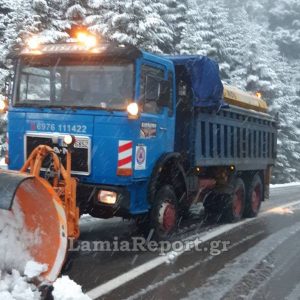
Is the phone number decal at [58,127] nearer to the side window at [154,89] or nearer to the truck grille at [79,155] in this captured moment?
the truck grille at [79,155]

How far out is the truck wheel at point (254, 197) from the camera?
1146 centimetres

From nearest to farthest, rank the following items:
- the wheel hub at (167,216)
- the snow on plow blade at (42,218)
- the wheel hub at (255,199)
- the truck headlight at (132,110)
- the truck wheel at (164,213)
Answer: the snow on plow blade at (42,218) < the truck headlight at (132,110) < the truck wheel at (164,213) < the wheel hub at (167,216) < the wheel hub at (255,199)

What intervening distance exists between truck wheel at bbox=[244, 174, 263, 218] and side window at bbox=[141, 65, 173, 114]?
4.47m

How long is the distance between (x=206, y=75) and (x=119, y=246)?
3.02 meters

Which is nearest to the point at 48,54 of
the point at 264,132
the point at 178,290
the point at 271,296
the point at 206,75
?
the point at 206,75

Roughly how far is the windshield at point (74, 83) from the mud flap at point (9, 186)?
2235 millimetres

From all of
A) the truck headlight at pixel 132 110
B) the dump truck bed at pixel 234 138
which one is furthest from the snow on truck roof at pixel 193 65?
the truck headlight at pixel 132 110

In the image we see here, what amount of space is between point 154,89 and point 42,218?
2864mm

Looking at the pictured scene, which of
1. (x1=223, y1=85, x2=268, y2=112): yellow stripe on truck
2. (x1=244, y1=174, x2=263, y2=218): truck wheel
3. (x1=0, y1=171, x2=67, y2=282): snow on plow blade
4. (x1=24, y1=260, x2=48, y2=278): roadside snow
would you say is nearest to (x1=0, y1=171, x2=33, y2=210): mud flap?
(x1=0, y1=171, x2=67, y2=282): snow on plow blade

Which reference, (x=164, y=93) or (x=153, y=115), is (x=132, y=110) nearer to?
(x=153, y=115)

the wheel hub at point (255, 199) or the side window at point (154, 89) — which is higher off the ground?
the side window at point (154, 89)

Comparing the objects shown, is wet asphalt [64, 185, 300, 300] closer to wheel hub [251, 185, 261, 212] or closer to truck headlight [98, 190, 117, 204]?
truck headlight [98, 190, 117, 204]

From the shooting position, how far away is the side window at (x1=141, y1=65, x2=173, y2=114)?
717cm

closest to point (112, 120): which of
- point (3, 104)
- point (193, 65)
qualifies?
point (3, 104)
